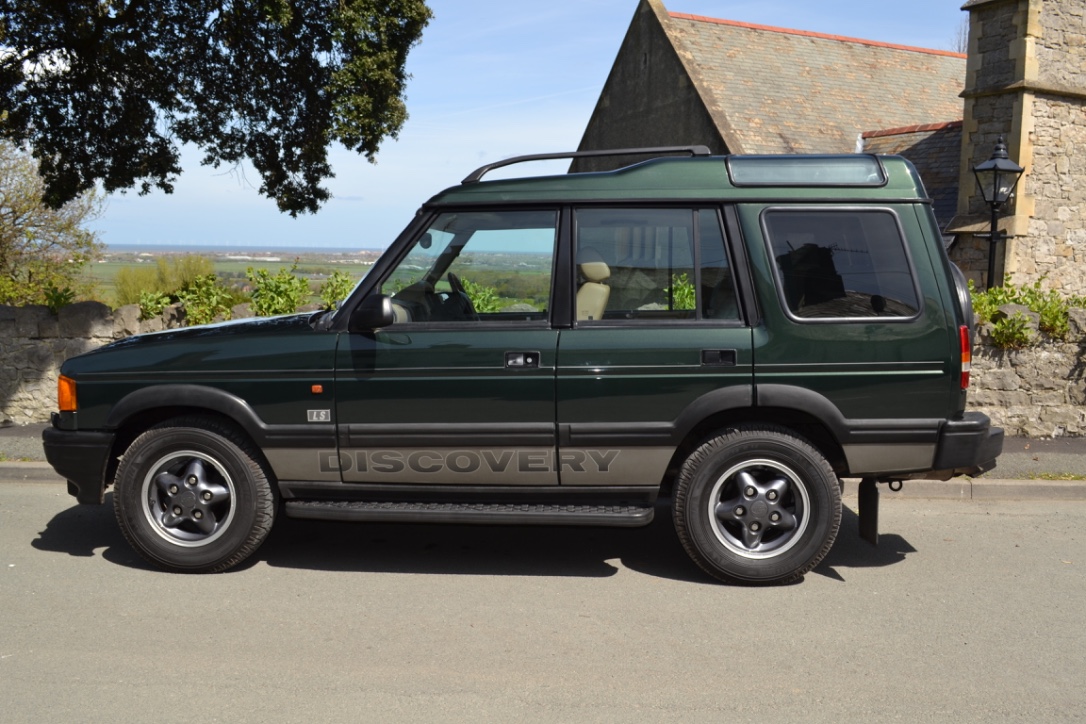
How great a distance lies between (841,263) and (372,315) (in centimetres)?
248

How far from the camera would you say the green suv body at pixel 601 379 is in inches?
213

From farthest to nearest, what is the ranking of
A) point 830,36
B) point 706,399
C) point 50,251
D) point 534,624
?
1. point 830,36
2. point 50,251
3. point 706,399
4. point 534,624

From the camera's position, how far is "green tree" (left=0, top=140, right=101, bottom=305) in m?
19.2

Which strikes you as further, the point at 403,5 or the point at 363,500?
the point at 403,5

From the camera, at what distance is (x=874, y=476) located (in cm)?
562

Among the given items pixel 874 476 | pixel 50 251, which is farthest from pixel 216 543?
pixel 50 251

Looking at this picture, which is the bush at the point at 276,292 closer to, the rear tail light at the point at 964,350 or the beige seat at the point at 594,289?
the beige seat at the point at 594,289

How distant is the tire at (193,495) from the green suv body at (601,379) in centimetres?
1

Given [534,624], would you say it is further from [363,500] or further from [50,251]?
[50,251]

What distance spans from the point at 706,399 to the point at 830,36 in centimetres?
2564

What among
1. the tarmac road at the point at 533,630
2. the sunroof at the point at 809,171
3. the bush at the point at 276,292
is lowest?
the tarmac road at the point at 533,630

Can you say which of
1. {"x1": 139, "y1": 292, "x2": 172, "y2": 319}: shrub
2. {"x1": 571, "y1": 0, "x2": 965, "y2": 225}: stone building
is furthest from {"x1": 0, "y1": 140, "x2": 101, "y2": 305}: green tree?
{"x1": 571, "y1": 0, "x2": 965, "y2": 225}: stone building

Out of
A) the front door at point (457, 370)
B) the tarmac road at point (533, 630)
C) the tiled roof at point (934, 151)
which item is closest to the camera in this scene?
the tarmac road at point (533, 630)

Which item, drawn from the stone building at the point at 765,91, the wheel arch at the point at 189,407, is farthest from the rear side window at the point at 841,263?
the stone building at the point at 765,91
